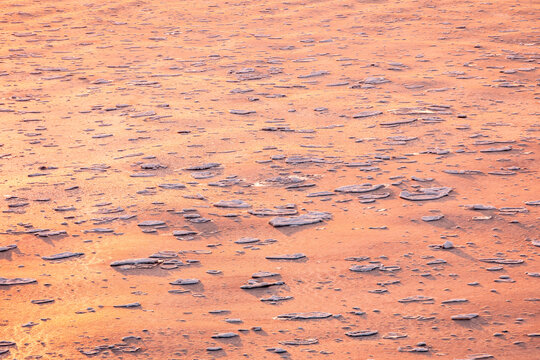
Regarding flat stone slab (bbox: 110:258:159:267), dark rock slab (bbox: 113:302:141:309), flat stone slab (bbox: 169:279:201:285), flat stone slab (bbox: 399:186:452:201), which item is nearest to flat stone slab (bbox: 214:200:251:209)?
flat stone slab (bbox: 110:258:159:267)

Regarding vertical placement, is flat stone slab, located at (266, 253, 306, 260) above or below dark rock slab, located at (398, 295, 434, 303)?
above

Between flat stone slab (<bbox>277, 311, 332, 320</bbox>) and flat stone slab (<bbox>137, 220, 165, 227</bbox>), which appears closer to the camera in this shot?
flat stone slab (<bbox>277, 311, 332, 320</bbox>)

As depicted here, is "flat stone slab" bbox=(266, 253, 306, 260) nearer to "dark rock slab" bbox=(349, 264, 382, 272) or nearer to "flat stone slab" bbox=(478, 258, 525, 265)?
"dark rock slab" bbox=(349, 264, 382, 272)

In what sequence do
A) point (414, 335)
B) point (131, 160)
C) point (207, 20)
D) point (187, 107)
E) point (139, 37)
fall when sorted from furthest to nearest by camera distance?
point (207, 20) < point (139, 37) < point (187, 107) < point (131, 160) < point (414, 335)

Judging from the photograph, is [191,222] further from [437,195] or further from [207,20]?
[207,20]

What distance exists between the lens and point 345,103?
498cm

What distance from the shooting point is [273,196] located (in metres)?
3.51

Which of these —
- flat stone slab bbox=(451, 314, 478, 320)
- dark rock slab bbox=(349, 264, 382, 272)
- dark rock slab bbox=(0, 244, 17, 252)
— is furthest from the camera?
dark rock slab bbox=(0, 244, 17, 252)

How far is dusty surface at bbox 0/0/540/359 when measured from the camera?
7.98 feet

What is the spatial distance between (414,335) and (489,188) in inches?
56.3

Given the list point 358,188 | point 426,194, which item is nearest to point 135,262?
point 358,188

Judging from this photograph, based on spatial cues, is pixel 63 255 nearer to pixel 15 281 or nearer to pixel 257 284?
pixel 15 281

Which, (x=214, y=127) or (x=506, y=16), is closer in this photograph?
(x=214, y=127)

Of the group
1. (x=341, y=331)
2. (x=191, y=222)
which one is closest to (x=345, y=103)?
(x=191, y=222)
